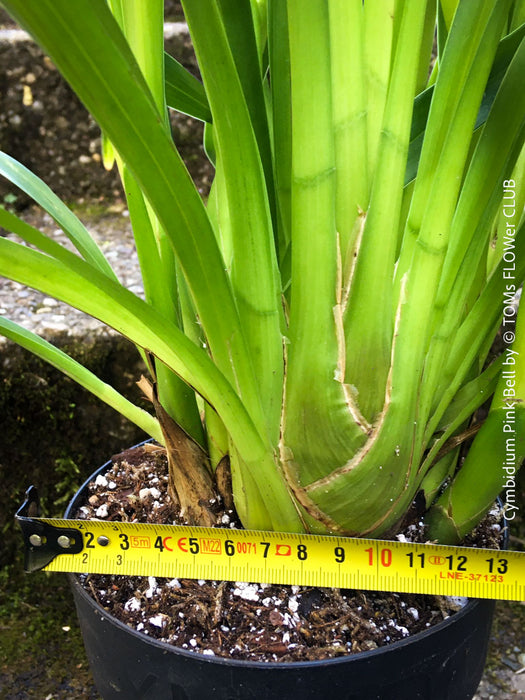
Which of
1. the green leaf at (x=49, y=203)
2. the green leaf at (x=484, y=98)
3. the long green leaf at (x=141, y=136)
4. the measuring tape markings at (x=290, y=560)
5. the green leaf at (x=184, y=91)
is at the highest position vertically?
the green leaf at (x=184, y=91)

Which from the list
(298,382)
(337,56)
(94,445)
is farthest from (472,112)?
(94,445)

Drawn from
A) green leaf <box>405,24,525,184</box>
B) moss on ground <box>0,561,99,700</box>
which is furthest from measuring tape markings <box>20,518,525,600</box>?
moss on ground <box>0,561,99,700</box>

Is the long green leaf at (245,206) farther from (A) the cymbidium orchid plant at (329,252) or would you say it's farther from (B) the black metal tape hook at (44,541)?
(B) the black metal tape hook at (44,541)

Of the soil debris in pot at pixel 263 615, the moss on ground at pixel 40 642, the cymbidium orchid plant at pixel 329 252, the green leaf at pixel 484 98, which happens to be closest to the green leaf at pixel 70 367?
the cymbidium orchid plant at pixel 329 252

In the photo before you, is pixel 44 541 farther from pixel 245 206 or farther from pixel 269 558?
pixel 245 206

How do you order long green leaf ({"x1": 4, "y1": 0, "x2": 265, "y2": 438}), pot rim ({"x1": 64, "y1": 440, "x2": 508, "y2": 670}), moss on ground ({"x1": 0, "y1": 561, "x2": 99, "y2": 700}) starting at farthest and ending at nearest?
moss on ground ({"x1": 0, "y1": 561, "x2": 99, "y2": 700}) → pot rim ({"x1": 64, "y1": 440, "x2": 508, "y2": 670}) → long green leaf ({"x1": 4, "y1": 0, "x2": 265, "y2": 438})

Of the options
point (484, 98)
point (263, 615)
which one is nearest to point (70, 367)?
point (263, 615)

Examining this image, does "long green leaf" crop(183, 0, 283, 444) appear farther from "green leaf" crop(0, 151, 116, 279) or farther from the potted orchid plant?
"green leaf" crop(0, 151, 116, 279)
